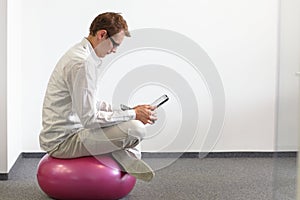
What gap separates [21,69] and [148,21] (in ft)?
3.23

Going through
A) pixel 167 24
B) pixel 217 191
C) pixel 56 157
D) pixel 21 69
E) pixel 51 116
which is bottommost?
pixel 217 191

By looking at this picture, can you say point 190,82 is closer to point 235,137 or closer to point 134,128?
point 235,137

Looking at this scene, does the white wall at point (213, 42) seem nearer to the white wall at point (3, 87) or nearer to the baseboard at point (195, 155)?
the baseboard at point (195, 155)

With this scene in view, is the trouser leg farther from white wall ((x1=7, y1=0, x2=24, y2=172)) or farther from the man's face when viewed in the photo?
white wall ((x1=7, y1=0, x2=24, y2=172))

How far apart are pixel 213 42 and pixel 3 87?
1594 millimetres

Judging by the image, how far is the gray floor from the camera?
10.4 feet

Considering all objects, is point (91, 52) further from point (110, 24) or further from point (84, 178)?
point (84, 178)

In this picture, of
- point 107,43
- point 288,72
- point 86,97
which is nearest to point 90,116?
point 86,97

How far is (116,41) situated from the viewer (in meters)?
2.98

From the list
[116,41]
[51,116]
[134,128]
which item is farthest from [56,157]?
[116,41]

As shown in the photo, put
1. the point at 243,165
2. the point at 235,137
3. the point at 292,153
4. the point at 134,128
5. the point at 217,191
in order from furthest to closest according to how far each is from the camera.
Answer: the point at 235,137 < the point at 243,165 < the point at 217,191 < the point at 134,128 < the point at 292,153

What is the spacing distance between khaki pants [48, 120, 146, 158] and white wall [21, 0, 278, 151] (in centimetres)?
124

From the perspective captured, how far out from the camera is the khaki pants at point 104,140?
2.94 meters

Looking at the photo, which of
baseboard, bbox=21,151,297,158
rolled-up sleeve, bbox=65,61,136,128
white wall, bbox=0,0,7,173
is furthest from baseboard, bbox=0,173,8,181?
rolled-up sleeve, bbox=65,61,136,128
